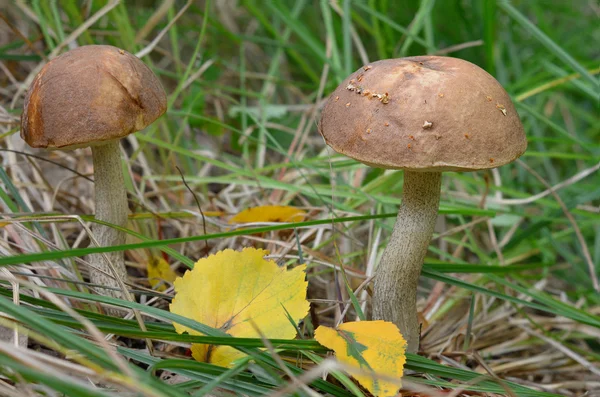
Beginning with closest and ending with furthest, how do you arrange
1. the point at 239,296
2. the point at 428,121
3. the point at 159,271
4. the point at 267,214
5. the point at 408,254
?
1. the point at 428,121
2. the point at 239,296
3. the point at 408,254
4. the point at 159,271
5. the point at 267,214

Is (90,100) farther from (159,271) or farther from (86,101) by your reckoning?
(159,271)

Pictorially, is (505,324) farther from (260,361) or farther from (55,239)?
(55,239)

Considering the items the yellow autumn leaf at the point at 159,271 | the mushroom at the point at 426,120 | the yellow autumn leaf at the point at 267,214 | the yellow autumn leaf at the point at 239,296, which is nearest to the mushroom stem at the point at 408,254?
the mushroom at the point at 426,120

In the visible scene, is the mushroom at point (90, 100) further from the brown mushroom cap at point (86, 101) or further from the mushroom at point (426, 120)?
the mushroom at point (426, 120)

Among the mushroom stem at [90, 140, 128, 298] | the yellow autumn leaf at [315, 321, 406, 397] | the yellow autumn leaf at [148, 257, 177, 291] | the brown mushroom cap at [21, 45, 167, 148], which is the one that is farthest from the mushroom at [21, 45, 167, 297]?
the yellow autumn leaf at [315, 321, 406, 397]

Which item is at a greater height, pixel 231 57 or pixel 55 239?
pixel 231 57

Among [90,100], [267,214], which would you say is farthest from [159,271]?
[90,100]

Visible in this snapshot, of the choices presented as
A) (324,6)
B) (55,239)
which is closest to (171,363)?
(55,239)
